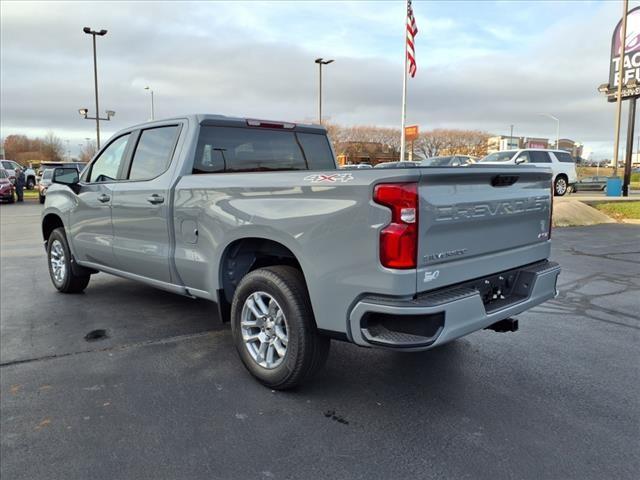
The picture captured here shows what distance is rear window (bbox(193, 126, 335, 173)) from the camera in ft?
14.2

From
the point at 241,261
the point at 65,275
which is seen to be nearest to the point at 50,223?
the point at 65,275

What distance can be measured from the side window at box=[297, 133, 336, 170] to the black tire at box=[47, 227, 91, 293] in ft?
10.4

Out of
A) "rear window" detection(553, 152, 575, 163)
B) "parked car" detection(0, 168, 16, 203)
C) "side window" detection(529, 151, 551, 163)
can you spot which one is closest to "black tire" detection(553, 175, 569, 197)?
"rear window" detection(553, 152, 575, 163)

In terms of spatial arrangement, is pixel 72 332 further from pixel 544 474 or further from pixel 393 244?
pixel 544 474

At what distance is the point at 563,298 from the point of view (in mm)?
5988

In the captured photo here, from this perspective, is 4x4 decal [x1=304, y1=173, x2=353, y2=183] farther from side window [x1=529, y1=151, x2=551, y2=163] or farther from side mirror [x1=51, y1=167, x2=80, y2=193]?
side window [x1=529, y1=151, x2=551, y2=163]

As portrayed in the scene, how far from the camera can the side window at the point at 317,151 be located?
503cm

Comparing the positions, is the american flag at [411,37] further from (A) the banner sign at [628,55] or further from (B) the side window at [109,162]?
(B) the side window at [109,162]

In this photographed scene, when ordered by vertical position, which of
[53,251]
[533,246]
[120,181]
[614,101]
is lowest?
[53,251]

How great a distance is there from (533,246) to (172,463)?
2805 mm

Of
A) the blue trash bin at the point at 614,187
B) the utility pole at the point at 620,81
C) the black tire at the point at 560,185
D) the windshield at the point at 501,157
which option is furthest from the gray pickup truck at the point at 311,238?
the utility pole at the point at 620,81

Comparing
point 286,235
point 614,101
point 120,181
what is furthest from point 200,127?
point 614,101

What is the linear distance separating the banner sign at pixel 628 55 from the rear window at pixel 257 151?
22.8m

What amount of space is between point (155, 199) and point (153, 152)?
1.85ft
